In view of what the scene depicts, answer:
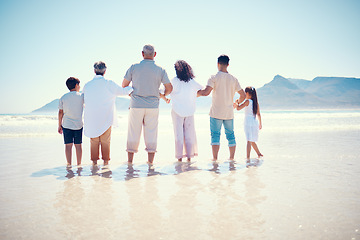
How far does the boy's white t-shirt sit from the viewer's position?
202 inches

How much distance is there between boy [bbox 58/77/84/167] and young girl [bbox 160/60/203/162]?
177 centimetres

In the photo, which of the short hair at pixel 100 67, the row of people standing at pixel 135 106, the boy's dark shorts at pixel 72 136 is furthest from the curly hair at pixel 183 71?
the boy's dark shorts at pixel 72 136

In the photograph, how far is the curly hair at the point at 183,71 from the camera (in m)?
5.31

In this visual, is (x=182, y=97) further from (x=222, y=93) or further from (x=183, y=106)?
(x=222, y=93)

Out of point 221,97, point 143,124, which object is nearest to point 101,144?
point 143,124

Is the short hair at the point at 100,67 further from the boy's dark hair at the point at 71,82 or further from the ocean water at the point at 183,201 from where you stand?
the ocean water at the point at 183,201

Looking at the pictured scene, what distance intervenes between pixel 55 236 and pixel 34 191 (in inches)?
57.7

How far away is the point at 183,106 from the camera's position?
5320 millimetres

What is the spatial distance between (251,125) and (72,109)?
155 inches

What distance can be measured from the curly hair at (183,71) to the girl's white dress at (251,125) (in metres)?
1.69

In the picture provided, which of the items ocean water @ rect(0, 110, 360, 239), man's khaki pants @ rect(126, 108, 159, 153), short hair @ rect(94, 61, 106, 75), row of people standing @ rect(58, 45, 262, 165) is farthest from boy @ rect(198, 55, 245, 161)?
short hair @ rect(94, 61, 106, 75)

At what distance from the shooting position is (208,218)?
7.82 ft

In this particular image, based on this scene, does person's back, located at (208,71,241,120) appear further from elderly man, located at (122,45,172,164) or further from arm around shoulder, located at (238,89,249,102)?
elderly man, located at (122,45,172,164)

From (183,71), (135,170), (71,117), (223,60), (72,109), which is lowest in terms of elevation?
(135,170)
